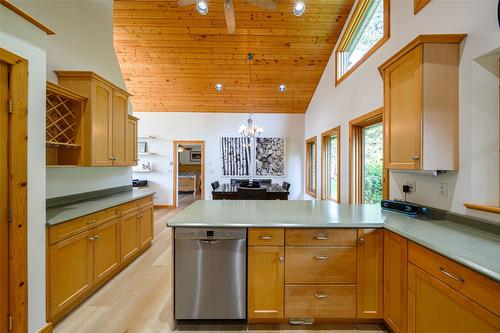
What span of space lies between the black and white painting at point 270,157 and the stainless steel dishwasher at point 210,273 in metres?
4.82

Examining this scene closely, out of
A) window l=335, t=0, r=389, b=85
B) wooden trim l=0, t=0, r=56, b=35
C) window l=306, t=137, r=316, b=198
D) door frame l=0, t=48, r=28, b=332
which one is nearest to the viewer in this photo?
wooden trim l=0, t=0, r=56, b=35

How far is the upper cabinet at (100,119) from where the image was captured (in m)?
2.45

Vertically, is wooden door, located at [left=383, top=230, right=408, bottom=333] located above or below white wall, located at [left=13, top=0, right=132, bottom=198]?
below

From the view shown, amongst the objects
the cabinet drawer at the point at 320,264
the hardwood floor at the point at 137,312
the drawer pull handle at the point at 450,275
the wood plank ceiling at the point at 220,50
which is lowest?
the hardwood floor at the point at 137,312

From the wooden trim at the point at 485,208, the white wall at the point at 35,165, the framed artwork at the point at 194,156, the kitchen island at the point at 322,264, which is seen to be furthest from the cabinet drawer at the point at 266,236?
the framed artwork at the point at 194,156

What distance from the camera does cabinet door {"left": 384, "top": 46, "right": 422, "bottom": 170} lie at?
1702 mm

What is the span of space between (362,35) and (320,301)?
12.6 ft

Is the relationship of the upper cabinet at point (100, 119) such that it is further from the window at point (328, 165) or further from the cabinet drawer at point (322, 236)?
the window at point (328, 165)

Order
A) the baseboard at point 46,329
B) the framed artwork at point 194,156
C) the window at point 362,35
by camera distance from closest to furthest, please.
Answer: the baseboard at point 46,329 < the window at point 362,35 < the framed artwork at point 194,156

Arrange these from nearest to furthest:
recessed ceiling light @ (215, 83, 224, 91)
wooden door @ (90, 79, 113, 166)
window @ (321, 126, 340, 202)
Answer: wooden door @ (90, 79, 113, 166)
window @ (321, 126, 340, 202)
recessed ceiling light @ (215, 83, 224, 91)

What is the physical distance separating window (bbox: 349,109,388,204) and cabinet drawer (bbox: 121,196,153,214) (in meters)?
3.18

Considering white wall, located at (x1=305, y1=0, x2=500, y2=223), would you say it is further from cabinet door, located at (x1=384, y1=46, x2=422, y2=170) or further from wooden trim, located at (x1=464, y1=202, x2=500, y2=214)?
cabinet door, located at (x1=384, y1=46, x2=422, y2=170)

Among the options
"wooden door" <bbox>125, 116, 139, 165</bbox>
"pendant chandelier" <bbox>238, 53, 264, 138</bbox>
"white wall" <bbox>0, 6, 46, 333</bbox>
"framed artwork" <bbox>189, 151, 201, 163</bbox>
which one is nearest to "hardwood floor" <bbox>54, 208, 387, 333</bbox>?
"white wall" <bbox>0, 6, 46, 333</bbox>

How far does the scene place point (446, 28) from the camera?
1825 mm
